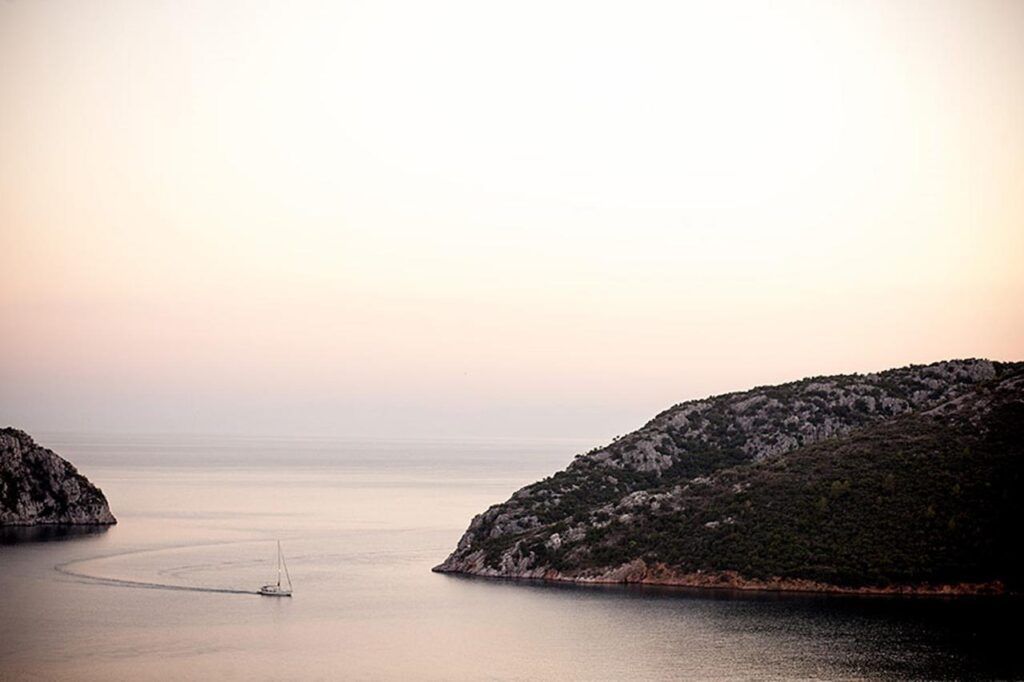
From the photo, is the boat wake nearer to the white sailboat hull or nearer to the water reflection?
the white sailboat hull

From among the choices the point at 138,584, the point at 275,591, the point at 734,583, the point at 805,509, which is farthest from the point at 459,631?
the point at 138,584

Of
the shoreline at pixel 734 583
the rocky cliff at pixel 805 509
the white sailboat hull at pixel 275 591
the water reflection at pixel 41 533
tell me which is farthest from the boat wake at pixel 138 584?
the water reflection at pixel 41 533

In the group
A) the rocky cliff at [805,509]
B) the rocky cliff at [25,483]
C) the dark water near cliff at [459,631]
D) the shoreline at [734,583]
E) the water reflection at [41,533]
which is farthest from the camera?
the rocky cliff at [25,483]

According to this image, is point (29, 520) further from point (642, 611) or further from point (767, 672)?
point (767, 672)

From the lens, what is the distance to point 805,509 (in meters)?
132

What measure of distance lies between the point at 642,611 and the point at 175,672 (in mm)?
43390

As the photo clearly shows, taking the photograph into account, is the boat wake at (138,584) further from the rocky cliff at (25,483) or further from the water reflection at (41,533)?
the rocky cliff at (25,483)

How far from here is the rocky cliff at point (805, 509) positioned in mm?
121375

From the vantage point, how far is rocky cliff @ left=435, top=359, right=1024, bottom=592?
398 ft

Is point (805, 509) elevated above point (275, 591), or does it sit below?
above

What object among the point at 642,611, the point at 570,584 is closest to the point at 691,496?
the point at 570,584

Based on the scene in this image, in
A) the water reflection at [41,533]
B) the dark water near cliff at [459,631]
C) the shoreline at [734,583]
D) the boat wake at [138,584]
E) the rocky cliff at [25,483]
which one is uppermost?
the rocky cliff at [25,483]

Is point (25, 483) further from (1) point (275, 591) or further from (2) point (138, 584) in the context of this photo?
(1) point (275, 591)

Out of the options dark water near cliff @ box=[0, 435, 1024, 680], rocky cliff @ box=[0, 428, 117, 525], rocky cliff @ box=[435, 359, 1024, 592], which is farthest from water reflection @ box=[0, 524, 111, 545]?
rocky cliff @ box=[435, 359, 1024, 592]
